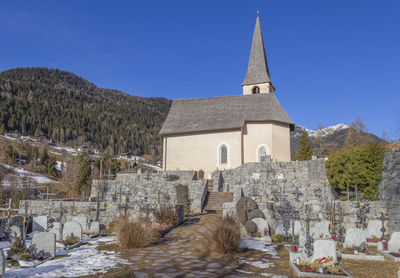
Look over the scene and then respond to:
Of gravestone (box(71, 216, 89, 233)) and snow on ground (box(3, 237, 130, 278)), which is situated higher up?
gravestone (box(71, 216, 89, 233))

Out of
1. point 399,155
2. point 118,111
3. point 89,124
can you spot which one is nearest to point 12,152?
point 399,155

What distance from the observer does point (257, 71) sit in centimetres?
4209

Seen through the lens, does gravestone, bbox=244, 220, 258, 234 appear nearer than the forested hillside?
Yes

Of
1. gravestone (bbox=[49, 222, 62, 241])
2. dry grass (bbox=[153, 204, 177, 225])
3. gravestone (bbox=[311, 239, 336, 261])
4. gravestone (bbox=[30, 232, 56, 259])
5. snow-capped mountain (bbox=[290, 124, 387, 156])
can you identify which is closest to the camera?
gravestone (bbox=[311, 239, 336, 261])

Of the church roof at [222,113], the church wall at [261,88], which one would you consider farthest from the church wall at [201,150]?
the church wall at [261,88]

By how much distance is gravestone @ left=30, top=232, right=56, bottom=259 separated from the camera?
29.8 feet

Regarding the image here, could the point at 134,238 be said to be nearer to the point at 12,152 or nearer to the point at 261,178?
the point at 261,178

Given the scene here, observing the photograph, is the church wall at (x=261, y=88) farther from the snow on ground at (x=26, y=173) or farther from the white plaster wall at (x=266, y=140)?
the snow on ground at (x=26, y=173)

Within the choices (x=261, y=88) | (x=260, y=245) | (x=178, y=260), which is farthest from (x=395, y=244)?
(x=261, y=88)

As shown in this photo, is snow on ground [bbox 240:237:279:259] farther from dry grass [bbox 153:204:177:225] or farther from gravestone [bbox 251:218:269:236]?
dry grass [bbox 153:204:177:225]

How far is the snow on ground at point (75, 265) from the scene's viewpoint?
747cm

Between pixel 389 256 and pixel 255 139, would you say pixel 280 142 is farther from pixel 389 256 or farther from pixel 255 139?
pixel 389 256

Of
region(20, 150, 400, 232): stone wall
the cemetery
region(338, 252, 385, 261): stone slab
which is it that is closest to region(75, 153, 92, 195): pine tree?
region(20, 150, 400, 232): stone wall

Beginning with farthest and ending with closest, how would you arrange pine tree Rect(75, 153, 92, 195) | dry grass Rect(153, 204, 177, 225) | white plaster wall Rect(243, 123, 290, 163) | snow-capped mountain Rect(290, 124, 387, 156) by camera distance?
snow-capped mountain Rect(290, 124, 387, 156)
pine tree Rect(75, 153, 92, 195)
white plaster wall Rect(243, 123, 290, 163)
dry grass Rect(153, 204, 177, 225)
